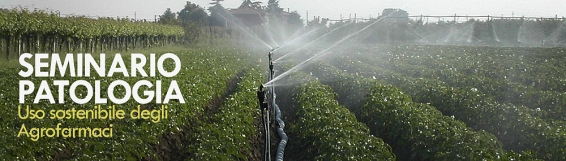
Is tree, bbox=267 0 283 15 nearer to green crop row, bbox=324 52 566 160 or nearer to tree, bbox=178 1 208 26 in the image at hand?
tree, bbox=178 1 208 26

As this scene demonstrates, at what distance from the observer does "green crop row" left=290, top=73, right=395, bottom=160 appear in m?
9.83

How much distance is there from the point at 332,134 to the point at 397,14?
2510 inches

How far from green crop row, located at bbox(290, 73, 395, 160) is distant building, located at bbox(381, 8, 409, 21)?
51.9m

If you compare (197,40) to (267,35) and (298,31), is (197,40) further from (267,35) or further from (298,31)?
(298,31)

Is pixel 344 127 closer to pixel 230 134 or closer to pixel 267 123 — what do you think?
pixel 267 123

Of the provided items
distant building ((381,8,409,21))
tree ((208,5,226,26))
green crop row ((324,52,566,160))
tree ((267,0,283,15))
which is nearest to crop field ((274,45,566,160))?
green crop row ((324,52,566,160))

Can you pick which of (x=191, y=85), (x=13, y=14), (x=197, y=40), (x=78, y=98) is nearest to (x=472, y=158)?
(x=78, y=98)

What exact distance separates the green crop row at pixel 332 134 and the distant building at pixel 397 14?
51932 millimetres

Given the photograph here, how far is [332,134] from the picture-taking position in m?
11.2

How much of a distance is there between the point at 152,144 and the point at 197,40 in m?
55.9

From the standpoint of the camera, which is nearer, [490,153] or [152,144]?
[490,153]

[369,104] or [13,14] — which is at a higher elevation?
A: [13,14]

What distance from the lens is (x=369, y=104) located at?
1488 centimetres

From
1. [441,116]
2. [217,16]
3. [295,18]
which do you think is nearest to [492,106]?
[441,116]
